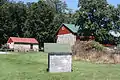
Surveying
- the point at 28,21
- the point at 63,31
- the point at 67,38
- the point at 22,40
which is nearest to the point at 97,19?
the point at 67,38

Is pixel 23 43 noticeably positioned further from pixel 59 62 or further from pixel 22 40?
pixel 59 62

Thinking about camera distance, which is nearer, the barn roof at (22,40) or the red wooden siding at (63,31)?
the red wooden siding at (63,31)

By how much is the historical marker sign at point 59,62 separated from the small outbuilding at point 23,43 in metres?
55.0

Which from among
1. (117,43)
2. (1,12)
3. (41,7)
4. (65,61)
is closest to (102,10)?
(117,43)

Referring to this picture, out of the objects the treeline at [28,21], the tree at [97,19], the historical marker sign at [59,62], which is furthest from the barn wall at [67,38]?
the historical marker sign at [59,62]

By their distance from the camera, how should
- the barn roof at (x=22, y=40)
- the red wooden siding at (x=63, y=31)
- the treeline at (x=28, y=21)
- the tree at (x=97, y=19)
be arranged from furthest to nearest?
the treeline at (x=28, y=21) → the barn roof at (x=22, y=40) → the red wooden siding at (x=63, y=31) → the tree at (x=97, y=19)

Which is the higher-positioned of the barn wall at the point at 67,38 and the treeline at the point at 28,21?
the treeline at the point at 28,21

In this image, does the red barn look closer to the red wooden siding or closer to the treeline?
the red wooden siding

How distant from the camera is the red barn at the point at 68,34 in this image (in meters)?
74.2

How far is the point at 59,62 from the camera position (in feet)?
75.4

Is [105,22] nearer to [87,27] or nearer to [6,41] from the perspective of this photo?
[87,27]

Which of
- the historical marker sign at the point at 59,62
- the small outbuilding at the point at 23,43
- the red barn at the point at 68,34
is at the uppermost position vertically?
the red barn at the point at 68,34

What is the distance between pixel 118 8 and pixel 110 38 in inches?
290

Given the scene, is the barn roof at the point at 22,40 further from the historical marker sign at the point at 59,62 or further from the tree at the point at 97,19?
the historical marker sign at the point at 59,62
